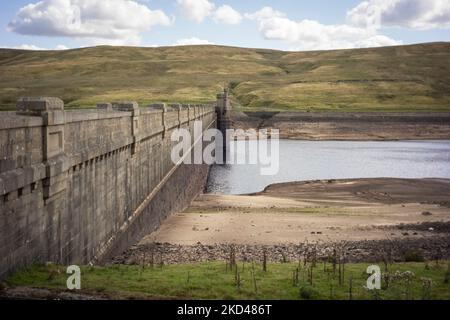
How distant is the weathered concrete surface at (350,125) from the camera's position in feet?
371

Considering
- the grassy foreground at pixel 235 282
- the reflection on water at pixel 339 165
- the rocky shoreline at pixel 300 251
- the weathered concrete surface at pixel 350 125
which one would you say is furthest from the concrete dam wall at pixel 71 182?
the weathered concrete surface at pixel 350 125

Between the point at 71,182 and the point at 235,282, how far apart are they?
4817 mm

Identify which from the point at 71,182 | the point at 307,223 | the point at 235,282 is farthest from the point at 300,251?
the point at 71,182

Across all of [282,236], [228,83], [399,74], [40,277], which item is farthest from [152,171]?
[399,74]

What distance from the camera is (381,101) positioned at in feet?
474

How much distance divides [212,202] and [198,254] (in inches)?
809

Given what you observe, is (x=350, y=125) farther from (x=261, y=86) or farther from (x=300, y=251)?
(x=300, y=251)

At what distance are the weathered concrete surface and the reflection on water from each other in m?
10.4

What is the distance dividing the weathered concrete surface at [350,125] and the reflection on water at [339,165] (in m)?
10.4

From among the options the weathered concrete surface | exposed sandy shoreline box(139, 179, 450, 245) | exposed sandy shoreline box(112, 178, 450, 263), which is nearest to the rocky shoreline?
exposed sandy shoreline box(112, 178, 450, 263)

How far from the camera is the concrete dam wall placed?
11.3 m

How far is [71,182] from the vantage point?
15062 millimetres
